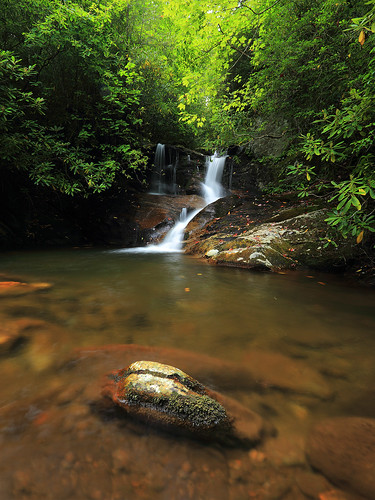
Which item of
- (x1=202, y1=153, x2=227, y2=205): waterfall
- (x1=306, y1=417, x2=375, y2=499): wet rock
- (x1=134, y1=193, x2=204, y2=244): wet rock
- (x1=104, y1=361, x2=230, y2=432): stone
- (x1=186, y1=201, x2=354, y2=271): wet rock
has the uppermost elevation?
(x1=202, y1=153, x2=227, y2=205): waterfall

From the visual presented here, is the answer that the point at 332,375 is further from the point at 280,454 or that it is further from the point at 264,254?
the point at 264,254

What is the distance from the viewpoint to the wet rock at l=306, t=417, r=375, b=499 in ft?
3.51

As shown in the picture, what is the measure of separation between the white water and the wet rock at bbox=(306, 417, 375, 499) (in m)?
7.12

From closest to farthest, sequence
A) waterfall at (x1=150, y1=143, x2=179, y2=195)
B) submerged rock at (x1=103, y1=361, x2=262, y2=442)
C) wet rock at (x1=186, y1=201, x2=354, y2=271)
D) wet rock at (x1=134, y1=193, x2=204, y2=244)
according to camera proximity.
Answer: submerged rock at (x1=103, y1=361, x2=262, y2=442)
wet rock at (x1=186, y1=201, x2=354, y2=271)
wet rock at (x1=134, y1=193, x2=204, y2=244)
waterfall at (x1=150, y1=143, x2=179, y2=195)

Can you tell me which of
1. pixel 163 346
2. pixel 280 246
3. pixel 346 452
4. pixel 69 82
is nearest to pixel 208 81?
pixel 280 246

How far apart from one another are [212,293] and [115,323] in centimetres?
167

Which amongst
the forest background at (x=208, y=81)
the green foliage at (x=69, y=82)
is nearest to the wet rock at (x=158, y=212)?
the forest background at (x=208, y=81)

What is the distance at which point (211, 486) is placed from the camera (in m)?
1.04

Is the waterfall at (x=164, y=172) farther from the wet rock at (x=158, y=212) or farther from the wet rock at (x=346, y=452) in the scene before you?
the wet rock at (x=346, y=452)

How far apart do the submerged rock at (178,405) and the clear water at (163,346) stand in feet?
0.27

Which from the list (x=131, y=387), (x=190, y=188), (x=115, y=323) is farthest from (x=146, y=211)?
(x=131, y=387)

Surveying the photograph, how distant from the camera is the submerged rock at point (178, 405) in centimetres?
130

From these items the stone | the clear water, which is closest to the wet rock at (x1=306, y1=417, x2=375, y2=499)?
the clear water

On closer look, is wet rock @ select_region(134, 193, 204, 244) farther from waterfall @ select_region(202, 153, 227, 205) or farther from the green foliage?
the green foliage
